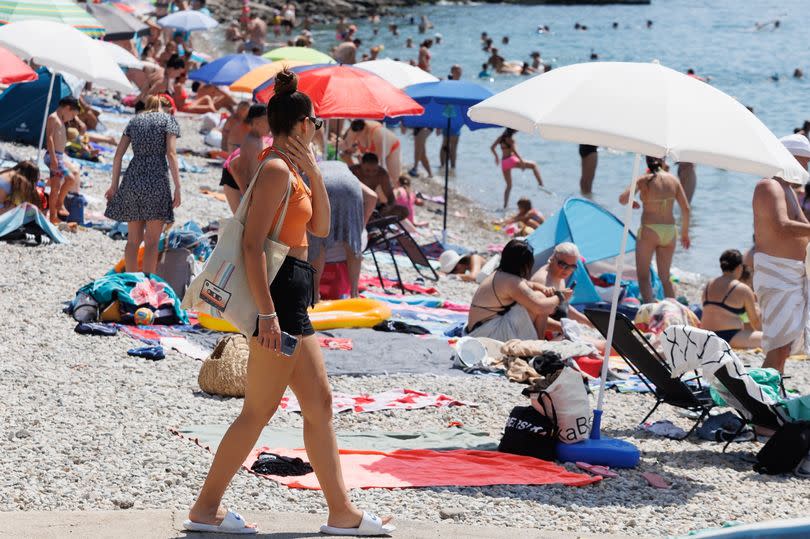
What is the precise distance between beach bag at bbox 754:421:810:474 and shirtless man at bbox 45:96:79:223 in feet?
22.5

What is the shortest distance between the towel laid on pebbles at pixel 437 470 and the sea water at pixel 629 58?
159 centimetres

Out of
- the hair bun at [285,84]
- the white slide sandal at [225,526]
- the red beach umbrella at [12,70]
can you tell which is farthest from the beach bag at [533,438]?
the red beach umbrella at [12,70]

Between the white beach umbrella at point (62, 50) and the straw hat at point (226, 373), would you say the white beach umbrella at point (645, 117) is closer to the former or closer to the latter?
the straw hat at point (226, 373)

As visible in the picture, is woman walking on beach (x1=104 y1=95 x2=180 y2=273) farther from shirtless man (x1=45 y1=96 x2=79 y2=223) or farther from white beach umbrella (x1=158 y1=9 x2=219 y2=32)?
white beach umbrella (x1=158 y1=9 x2=219 y2=32)

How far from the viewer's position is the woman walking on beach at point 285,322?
360cm

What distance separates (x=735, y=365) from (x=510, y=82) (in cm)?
3143

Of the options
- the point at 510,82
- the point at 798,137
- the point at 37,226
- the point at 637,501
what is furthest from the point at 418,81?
the point at 510,82

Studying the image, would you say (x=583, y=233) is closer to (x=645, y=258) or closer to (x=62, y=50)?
(x=645, y=258)

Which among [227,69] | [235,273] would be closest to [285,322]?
[235,273]

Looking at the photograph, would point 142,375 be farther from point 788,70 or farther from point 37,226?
point 788,70

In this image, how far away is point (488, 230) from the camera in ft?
50.0

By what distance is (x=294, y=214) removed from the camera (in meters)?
3.71

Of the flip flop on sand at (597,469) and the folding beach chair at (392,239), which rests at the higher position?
the flip flop on sand at (597,469)

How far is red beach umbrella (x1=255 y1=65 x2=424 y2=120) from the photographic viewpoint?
959cm
